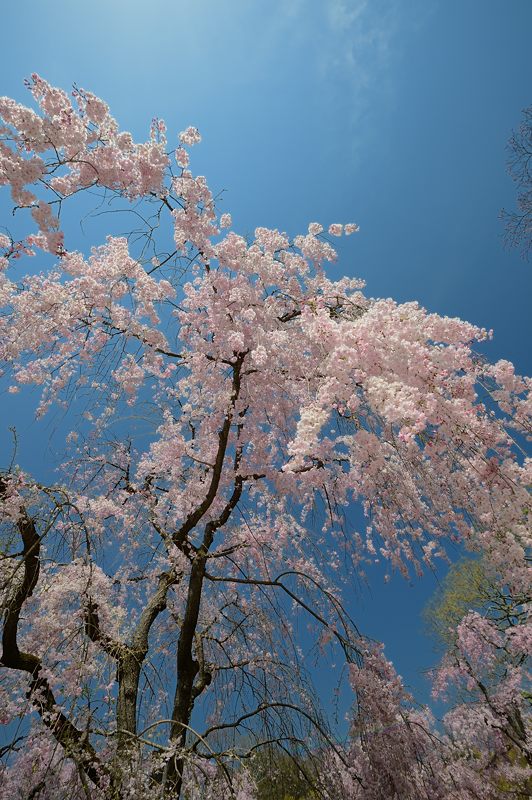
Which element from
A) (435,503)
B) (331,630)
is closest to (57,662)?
(331,630)

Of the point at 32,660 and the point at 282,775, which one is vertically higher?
the point at 32,660

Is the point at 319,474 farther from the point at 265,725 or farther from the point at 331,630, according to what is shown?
the point at 265,725

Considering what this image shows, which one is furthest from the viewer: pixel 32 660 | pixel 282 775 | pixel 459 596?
pixel 459 596

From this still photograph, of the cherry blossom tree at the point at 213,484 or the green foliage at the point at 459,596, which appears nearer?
the cherry blossom tree at the point at 213,484

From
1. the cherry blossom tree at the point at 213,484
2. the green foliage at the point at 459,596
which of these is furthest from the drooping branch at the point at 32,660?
the green foliage at the point at 459,596

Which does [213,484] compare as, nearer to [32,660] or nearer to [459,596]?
[32,660]

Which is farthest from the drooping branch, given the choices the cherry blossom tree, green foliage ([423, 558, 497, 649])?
green foliage ([423, 558, 497, 649])

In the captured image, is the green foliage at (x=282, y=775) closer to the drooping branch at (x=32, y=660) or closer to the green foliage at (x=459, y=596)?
the drooping branch at (x=32, y=660)

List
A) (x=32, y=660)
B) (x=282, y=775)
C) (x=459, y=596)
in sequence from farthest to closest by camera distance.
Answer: (x=459, y=596), (x=32, y=660), (x=282, y=775)

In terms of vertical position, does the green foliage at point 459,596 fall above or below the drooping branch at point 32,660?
above

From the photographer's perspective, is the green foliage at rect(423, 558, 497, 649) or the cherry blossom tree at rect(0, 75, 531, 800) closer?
the cherry blossom tree at rect(0, 75, 531, 800)

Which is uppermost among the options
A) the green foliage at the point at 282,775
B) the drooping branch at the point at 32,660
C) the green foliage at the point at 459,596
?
the green foliage at the point at 459,596

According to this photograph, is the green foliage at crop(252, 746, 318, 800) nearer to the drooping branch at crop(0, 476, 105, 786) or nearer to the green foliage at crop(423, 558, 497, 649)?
the drooping branch at crop(0, 476, 105, 786)

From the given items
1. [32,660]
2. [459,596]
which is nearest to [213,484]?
[32,660]
